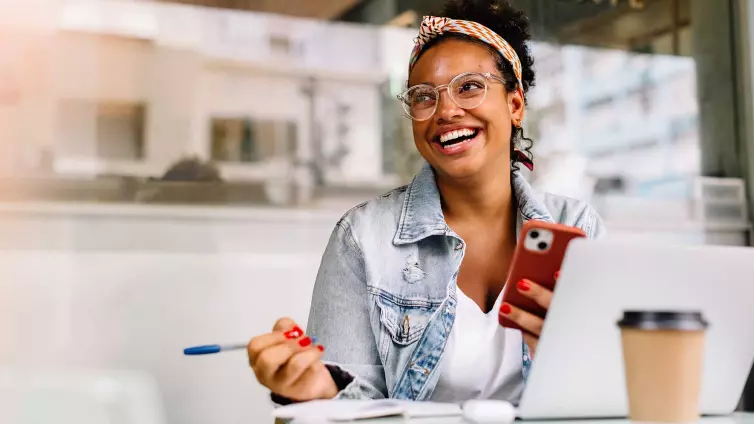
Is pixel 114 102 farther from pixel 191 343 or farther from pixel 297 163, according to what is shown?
pixel 191 343

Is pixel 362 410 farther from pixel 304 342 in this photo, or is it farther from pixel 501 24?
pixel 501 24

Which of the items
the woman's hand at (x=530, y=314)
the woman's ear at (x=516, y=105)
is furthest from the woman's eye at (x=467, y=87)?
the woman's hand at (x=530, y=314)

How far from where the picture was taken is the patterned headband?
1.28 meters

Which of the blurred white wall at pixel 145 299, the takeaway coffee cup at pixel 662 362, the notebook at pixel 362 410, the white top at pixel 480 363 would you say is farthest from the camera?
the blurred white wall at pixel 145 299

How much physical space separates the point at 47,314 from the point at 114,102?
578 millimetres

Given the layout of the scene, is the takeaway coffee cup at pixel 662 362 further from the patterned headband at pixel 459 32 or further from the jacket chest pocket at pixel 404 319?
the patterned headband at pixel 459 32

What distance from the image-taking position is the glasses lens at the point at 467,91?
1.25m

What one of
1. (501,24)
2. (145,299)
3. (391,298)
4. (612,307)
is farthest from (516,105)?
(145,299)

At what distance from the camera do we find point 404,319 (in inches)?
45.9

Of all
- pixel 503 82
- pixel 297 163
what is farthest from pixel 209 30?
pixel 503 82

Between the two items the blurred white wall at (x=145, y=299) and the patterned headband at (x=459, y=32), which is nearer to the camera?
the patterned headband at (x=459, y=32)

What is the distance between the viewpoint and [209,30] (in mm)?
2176

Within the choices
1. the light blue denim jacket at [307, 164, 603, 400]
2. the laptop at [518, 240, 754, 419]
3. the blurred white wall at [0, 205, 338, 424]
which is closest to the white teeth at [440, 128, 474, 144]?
the light blue denim jacket at [307, 164, 603, 400]

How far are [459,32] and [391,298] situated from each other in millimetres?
454
